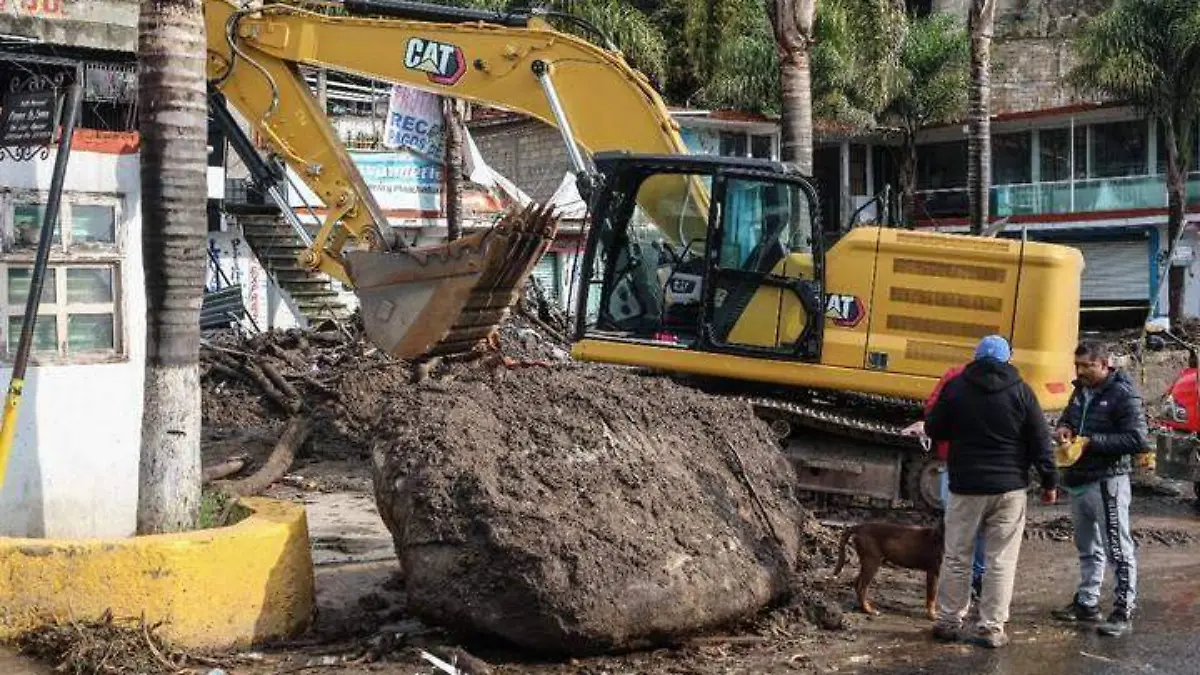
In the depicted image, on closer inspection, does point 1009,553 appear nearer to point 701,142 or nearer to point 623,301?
point 623,301

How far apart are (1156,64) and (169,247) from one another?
87.9 ft

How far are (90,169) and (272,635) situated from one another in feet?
10.5

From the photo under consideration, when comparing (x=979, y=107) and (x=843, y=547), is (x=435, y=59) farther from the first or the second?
(x=979, y=107)

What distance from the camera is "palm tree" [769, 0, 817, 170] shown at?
618 inches

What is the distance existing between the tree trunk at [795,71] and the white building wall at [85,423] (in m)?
9.17

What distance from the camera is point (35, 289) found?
750cm

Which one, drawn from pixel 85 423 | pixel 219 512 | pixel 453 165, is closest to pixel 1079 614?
pixel 219 512

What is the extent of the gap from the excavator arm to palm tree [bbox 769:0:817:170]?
440 cm

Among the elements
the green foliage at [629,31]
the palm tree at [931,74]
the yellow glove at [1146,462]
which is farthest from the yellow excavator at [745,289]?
the palm tree at [931,74]

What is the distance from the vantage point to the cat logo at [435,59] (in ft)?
38.9

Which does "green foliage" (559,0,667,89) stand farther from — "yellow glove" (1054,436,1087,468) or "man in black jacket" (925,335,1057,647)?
"man in black jacket" (925,335,1057,647)

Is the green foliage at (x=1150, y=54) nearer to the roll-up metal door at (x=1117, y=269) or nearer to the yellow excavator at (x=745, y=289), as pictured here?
the roll-up metal door at (x=1117, y=269)

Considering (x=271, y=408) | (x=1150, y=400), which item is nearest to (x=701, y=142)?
(x=1150, y=400)

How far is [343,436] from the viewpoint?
14445 millimetres
